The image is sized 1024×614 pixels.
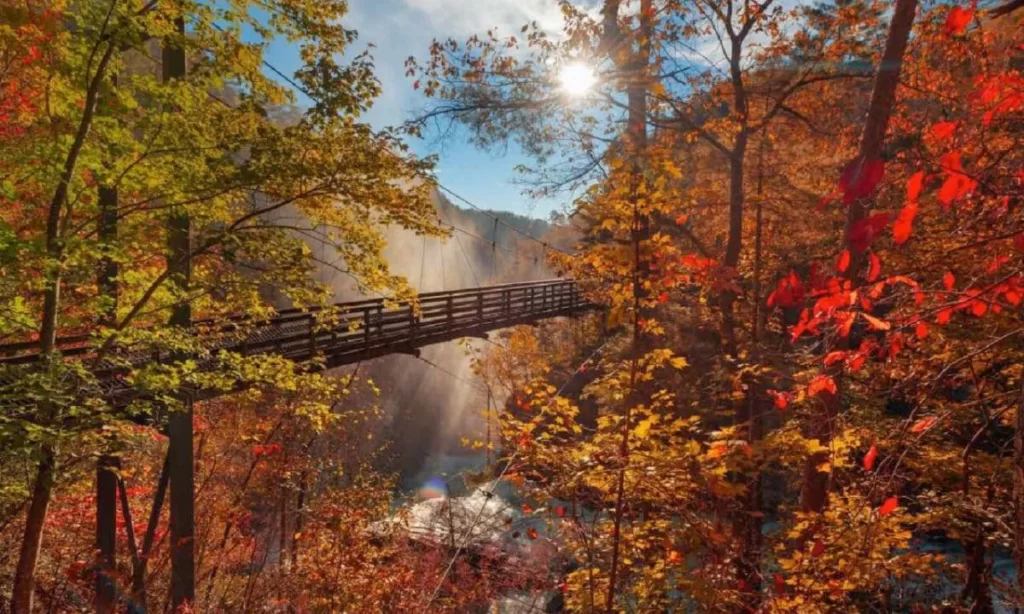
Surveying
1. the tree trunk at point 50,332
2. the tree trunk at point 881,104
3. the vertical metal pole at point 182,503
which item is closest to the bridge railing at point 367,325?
the tree trunk at point 50,332

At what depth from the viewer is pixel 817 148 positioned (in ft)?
22.8

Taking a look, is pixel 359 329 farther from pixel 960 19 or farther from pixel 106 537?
pixel 960 19

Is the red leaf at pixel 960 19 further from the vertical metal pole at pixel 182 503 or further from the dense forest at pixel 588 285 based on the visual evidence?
the vertical metal pole at pixel 182 503

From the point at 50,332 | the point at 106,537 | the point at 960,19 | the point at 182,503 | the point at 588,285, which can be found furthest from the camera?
the point at 588,285

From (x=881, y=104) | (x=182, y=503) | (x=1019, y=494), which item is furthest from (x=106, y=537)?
(x=881, y=104)

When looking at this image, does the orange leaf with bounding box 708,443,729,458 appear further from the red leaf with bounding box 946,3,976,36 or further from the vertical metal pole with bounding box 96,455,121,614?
the vertical metal pole with bounding box 96,455,121,614

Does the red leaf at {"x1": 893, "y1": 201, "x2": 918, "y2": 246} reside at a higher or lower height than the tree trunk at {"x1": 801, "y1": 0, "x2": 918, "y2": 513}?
lower

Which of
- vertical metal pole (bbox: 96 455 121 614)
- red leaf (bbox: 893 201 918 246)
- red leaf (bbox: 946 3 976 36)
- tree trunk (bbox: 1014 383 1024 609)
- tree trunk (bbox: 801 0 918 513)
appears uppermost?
tree trunk (bbox: 801 0 918 513)

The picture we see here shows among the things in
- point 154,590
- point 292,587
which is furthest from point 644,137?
point 154,590

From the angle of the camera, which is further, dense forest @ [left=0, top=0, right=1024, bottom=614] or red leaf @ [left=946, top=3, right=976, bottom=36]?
dense forest @ [left=0, top=0, right=1024, bottom=614]

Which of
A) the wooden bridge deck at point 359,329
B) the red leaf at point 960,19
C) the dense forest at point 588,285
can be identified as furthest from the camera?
the wooden bridge deck at point 359,329

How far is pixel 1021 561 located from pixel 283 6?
5.39m

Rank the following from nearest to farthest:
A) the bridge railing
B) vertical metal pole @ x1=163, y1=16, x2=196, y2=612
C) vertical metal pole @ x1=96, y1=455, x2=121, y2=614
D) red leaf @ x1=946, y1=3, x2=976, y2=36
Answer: red leaf @ x1=946, y1=3, x2=976, y2=36, the bridge railing, vertical metal pole @ x1=163, y1=16, x2=196, y2=612, vertical metal pole @ x1=96, y1=455, x2=121, y2=614

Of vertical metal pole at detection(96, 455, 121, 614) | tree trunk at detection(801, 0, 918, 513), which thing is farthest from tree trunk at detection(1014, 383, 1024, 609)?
vertical metal pole at detection(96, 455, 121, 614)
